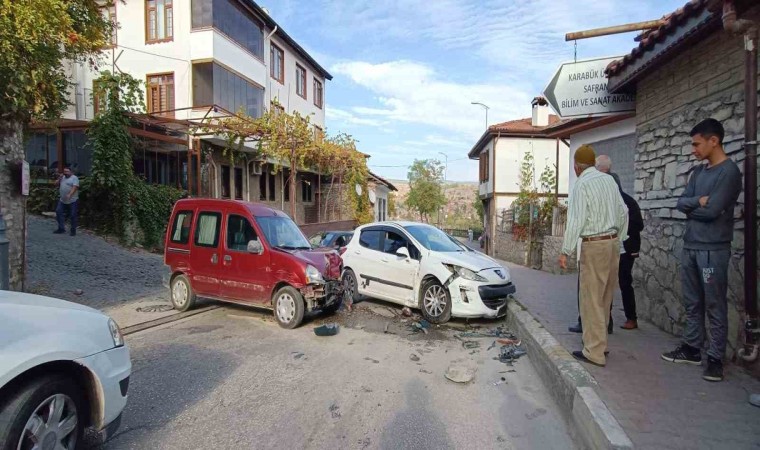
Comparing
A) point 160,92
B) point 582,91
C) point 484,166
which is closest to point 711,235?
point 582,91

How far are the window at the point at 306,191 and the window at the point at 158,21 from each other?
13.1 metres

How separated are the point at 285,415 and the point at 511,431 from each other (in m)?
1.96

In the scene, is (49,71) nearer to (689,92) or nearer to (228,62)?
(689,92)

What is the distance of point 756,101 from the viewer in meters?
4.19

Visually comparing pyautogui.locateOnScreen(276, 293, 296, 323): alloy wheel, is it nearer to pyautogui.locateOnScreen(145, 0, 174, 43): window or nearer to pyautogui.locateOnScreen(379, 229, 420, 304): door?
pyautogui.locateOnScreen(379, 229, 420, 304): door

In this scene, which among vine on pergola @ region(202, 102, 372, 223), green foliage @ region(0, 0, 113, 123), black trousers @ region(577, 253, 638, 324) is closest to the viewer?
black trousers @ region(577, 253, 638, 324)

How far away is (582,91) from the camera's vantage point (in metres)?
7.06

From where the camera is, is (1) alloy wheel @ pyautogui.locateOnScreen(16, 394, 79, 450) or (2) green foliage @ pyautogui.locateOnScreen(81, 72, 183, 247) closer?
(1) alloy wheel @ pyautogui.locateOnScreen(16, 394, 79, 450)

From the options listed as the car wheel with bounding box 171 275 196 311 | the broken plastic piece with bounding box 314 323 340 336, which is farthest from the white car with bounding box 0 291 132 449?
the car wheel with bounding box 171 275 196 311

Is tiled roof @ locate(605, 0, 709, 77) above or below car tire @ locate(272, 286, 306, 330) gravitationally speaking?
above

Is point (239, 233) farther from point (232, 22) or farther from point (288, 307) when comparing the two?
point (232, 22)

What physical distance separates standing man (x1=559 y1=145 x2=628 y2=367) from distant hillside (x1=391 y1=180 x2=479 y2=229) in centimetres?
4675

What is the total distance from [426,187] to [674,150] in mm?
41566

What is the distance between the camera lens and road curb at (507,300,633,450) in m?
3.18
